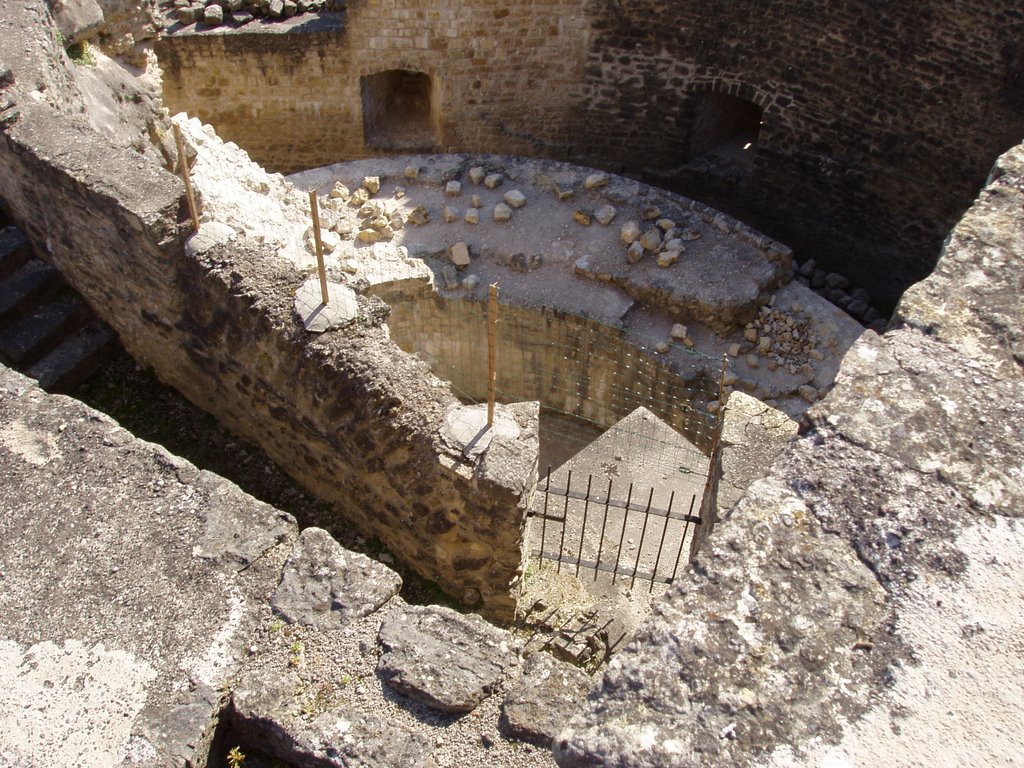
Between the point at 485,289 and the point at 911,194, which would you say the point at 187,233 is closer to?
the point at 485,289

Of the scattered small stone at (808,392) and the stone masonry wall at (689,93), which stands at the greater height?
the stone masonry wall at (689,93)

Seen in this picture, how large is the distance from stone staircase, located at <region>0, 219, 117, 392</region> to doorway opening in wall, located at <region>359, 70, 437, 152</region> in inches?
211

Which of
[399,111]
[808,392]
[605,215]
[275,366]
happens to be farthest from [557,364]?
[399,111]

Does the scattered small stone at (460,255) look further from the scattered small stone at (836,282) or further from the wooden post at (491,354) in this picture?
the scattered small stone at (836,282)

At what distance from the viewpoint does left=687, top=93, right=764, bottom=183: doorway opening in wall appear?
35.0ft

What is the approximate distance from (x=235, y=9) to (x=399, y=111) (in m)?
2.16

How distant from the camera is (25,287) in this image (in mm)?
5977

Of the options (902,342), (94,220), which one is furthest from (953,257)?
(94,220)

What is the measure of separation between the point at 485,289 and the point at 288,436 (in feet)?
10.1

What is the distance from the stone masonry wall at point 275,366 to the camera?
4832 mm

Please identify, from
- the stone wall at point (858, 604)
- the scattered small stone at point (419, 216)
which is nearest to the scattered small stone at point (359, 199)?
the scattered small stone at point (419, 216)

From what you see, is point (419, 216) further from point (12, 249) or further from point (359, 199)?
point (12, 249)

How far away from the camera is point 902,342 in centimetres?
298

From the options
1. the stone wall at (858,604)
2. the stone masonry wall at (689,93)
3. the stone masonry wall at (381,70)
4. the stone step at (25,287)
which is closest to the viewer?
the stone wall at (858,604)
